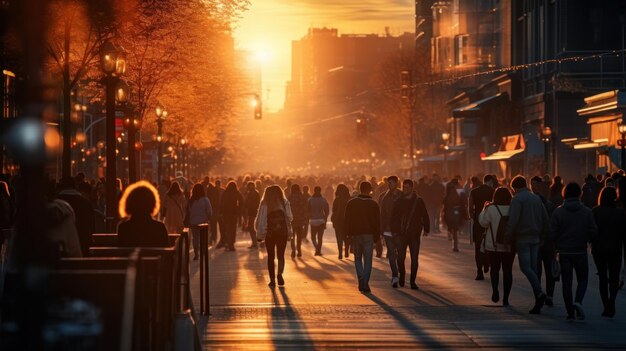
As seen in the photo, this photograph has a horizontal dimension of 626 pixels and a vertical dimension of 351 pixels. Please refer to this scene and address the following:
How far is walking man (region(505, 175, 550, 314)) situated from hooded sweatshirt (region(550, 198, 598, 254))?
0.75 metres

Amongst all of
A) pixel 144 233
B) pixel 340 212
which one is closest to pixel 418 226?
pixel 340 212

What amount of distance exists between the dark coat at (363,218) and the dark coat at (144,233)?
983 cm

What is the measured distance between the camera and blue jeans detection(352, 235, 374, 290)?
23562mm

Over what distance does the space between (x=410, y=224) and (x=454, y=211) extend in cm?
1404

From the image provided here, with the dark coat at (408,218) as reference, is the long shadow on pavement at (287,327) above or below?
below

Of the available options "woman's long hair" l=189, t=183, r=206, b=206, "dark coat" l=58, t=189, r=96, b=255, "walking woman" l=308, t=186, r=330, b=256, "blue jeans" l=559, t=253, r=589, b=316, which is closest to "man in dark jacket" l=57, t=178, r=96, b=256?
"dark coat" l=58, t=189, r=96, b=255

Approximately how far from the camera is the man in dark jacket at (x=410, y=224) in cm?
2411

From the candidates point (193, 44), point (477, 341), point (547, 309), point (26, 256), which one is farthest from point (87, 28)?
point (26, 256)

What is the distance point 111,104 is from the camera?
27719 millimetres

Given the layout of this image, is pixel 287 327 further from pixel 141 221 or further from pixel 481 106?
pixel 481 106

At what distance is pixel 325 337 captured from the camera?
17.1 m

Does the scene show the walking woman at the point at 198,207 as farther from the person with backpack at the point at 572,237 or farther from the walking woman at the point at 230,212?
the person with backpack at the point at 572,237

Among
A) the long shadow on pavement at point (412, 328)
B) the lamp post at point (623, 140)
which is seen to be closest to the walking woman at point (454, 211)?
the lamp post at point (623, 140)

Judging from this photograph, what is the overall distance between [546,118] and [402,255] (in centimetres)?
4603
